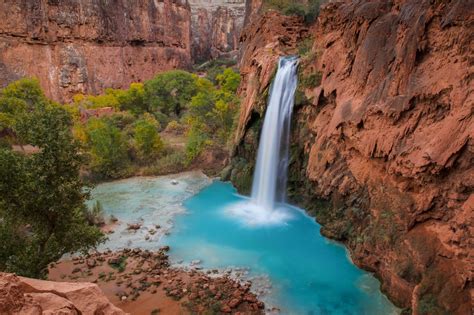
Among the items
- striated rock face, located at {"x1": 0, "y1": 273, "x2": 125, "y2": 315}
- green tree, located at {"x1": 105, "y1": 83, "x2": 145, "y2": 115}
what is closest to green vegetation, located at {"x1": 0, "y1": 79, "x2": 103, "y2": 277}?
striated rock face, located at {"x1": 0, "y1": 273, "x2": 125, "y2": 315}

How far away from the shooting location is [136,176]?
29.2 m

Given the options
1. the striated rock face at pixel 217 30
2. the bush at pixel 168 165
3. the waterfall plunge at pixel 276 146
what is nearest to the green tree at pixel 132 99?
the bush at pixel 168 165

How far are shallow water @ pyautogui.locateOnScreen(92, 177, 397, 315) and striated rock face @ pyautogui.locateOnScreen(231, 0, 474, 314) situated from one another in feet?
3.17

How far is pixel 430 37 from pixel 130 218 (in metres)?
17.4

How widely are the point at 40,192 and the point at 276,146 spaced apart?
15189 mm

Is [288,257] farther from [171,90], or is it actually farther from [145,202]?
[171,90]

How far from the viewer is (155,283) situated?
13.5 meters

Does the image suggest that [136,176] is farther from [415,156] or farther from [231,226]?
[415,156]

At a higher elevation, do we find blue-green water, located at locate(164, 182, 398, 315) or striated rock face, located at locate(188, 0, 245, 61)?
striated rock face, located at locate(188, 0, 245, 61)

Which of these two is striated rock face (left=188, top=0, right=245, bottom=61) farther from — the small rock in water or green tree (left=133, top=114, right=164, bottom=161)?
the small rock in water

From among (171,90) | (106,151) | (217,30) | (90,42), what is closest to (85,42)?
(90,42)

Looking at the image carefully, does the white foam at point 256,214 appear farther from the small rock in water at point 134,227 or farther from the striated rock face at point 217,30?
the striated rock face at point 217,30

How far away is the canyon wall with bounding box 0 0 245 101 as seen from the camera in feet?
140

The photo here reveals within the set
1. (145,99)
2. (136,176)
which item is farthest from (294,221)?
(145,99)
